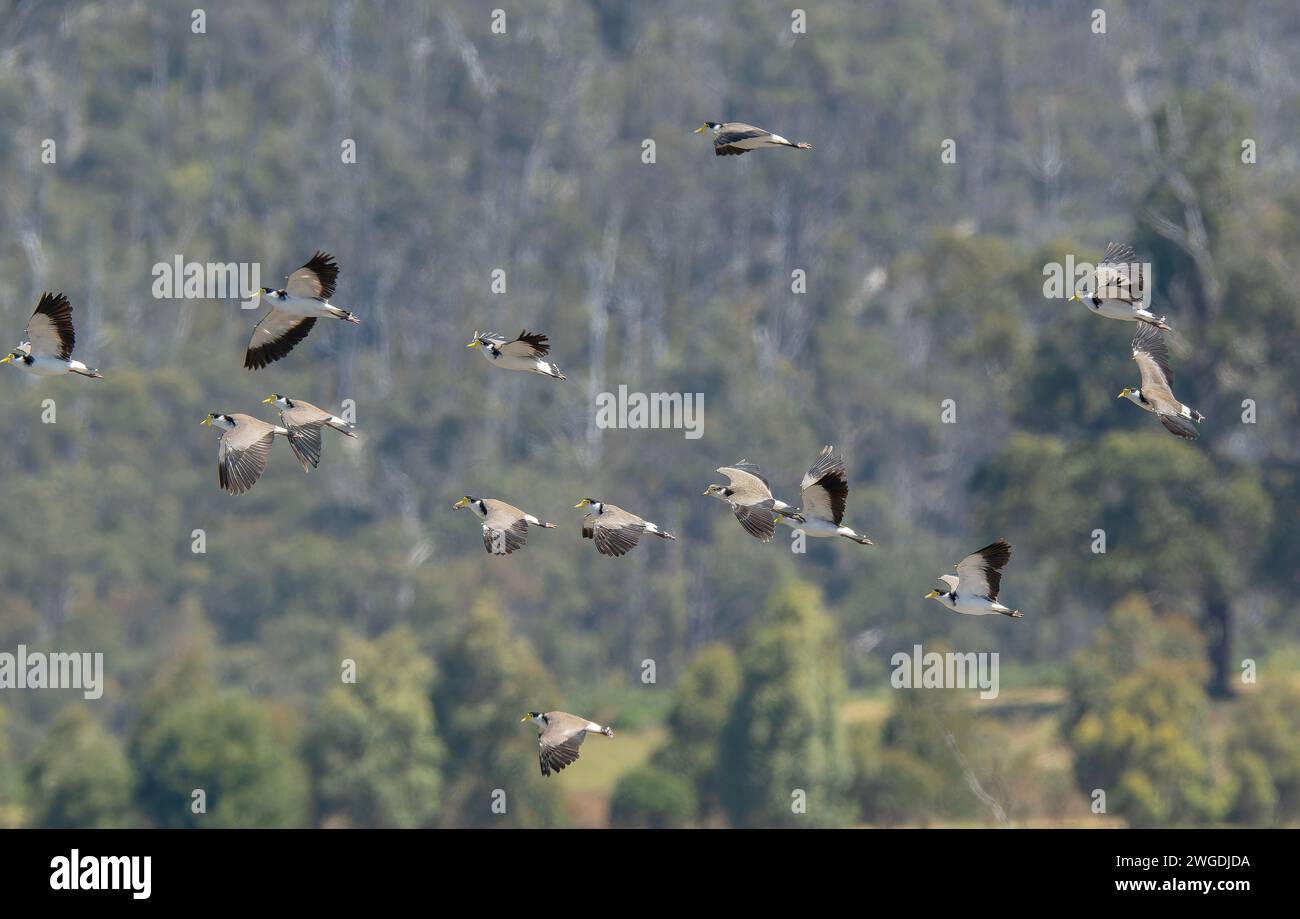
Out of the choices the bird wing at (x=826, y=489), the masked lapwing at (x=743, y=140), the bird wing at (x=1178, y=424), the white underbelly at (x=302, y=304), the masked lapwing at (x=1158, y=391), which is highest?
the masked lapwing at (x=743, y=140)

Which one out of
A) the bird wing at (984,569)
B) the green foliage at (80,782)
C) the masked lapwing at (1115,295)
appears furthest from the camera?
the green foliage at (80,782)

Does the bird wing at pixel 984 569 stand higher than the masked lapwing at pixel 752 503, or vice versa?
the masked lapwing at pixel 752 503

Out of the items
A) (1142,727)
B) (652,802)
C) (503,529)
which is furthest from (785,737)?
(503,529)

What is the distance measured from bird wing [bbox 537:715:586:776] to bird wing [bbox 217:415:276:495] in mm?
3328

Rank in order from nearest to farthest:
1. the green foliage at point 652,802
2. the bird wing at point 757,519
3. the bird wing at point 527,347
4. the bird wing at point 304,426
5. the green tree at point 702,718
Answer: the bird wing at point 757,519
the bird wing at point 527,347
the bird wing at point 304,426
the green foliage at point 652,802
the green tree at point 702,718

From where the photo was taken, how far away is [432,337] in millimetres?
94250

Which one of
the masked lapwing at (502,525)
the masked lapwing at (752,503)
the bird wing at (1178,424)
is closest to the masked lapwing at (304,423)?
the masked lapwing at (502,525)

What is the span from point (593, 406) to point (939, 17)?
28.4 m

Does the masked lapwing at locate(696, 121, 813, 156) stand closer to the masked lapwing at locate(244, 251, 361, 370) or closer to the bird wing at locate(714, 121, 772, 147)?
the bird wing at locate(714, 121, 772, 147)

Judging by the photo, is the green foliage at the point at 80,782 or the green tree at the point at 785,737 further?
the green tree at the point at 785,737

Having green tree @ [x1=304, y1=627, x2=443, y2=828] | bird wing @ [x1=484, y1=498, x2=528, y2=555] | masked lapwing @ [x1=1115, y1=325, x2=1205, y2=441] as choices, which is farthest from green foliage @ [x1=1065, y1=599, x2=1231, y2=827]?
bird wing @ [x1=484, y1=498, x2=528, y2=555]

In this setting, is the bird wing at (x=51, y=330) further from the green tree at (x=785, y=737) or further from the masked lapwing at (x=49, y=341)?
the green tree at (x=785, y=737)

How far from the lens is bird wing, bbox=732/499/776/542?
840 inches

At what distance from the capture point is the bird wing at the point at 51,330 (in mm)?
22234
